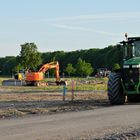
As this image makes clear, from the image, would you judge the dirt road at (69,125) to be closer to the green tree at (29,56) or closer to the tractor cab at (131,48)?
the tractor cab at (131,48)

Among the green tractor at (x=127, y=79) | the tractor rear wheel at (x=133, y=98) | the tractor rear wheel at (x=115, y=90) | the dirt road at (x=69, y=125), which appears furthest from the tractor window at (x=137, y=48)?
the dirt road at (x=69, y=125)

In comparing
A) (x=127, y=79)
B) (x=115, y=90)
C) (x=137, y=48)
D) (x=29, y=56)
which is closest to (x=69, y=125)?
(x=115, y=90)

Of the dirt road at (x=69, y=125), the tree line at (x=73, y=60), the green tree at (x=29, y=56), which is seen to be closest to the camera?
the dirt road at (x=69, y=125)

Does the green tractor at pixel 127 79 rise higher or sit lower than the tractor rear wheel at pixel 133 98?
higher

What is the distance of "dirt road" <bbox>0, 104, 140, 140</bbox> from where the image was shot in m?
13.9

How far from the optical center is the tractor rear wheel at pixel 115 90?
83.8ft

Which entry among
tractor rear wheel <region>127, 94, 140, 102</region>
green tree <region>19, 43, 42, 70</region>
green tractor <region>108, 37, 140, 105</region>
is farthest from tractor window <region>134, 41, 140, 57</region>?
green tree <region>19, 43, 42, 70</region>

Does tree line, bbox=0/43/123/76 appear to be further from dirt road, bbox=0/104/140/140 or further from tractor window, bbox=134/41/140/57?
dirt road, bbox=0/104/140/140

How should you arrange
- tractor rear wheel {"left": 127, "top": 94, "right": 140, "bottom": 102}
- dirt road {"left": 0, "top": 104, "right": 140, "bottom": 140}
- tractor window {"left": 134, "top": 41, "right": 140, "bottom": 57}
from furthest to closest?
tractor rear wheel {"left": 127, "top": 94, "right": 140, "bottom": 102} < tractor window {"left": 134, "top": 41, "right": 140, "bottom": 57} < dirt road {"left": 0, "top": 104, "right": 140, "bottom": 140}

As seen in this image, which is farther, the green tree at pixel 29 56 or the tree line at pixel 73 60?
the tree line at pixel 73 60

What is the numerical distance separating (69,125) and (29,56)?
72852 millimetres

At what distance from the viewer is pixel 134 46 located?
2639 cm

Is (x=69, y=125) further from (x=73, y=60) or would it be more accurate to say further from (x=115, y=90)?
(x=73, y=60)

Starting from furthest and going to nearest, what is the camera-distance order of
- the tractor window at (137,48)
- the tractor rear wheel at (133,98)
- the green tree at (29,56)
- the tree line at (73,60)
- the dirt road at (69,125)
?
the tree line at (73,60) < the green tree at (29,56) < the tractor rear wheel at (133,98) < the tractor window at (137,48) < the dirt road at (69,125)
